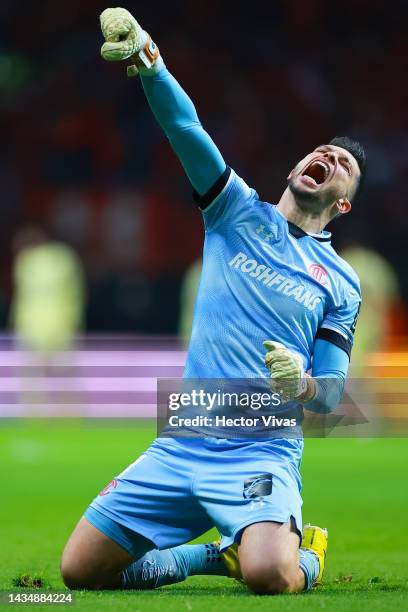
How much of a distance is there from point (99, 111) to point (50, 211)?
1867mm

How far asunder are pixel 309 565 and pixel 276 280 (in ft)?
4.05

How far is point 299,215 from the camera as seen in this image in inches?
242

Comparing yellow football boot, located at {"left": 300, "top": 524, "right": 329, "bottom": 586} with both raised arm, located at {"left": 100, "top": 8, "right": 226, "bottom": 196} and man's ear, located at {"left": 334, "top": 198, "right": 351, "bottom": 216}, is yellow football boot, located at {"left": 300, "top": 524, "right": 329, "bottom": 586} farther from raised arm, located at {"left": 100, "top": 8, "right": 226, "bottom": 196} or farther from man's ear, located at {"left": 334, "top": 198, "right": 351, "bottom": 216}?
raised arm, located at {"left": 100, "top": 8, "right": 226, "bottom": 196}

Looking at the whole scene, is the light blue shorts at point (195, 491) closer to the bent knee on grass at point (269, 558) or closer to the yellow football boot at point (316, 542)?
the bent knee on grass at point (269, 558)

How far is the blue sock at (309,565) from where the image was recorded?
5.74 metres

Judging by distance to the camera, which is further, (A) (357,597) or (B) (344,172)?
(B) (344,172)

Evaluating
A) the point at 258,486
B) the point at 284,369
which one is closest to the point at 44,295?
the point at 258,486

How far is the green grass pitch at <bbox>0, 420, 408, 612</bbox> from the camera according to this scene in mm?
5484

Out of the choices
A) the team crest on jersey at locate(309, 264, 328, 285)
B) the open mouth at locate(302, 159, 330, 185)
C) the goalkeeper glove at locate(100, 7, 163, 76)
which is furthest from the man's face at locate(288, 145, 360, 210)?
the goalkeeper glove at locate(100, 7, 163, 76)

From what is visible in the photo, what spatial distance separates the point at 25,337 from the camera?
17344mm

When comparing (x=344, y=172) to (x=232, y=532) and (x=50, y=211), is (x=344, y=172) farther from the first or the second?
(x=50, y=211)

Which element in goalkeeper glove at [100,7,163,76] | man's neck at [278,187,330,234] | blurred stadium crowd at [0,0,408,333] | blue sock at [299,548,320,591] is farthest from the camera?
blurred stadium crowd at [0,0,408,333]

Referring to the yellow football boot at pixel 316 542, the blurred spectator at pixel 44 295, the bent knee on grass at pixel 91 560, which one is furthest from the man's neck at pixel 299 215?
the blurred spectator at pixel 44 295

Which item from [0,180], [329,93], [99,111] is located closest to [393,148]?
[329,93]
